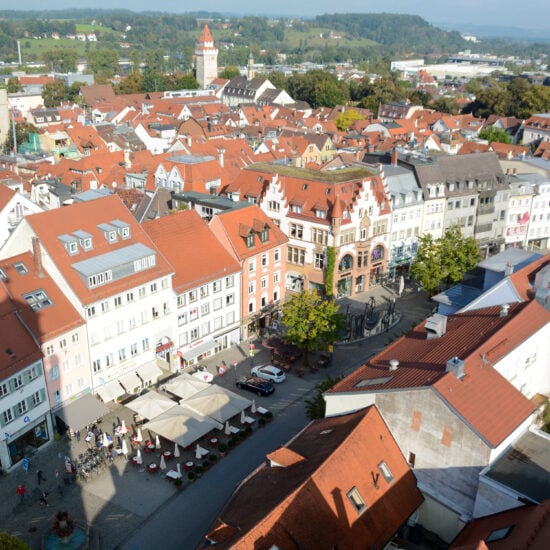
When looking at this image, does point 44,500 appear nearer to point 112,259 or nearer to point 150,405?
point 150,405

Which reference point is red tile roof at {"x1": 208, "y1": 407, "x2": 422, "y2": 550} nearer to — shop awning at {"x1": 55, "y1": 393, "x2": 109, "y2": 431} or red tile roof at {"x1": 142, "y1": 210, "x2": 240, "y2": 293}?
shop awning at {"x1": 55, "y1": 393, "x2": 109, "y2": 431}

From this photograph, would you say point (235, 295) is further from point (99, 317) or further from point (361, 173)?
point (361, 173)

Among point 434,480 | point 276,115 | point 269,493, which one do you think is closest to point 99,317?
point 269,493

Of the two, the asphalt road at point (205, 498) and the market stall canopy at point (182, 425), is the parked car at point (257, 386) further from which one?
the market stall canopy at point (182, 425)

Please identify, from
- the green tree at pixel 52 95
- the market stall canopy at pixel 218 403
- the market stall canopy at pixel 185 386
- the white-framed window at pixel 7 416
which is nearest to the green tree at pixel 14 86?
the green tree at pixel 52 95

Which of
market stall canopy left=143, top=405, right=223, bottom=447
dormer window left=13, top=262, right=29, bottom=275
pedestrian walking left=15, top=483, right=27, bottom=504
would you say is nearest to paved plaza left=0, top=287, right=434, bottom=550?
pedestrian walking left=15, top=483, right=27, bottom=504

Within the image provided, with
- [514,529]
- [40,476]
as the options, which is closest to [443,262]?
[514,529]
